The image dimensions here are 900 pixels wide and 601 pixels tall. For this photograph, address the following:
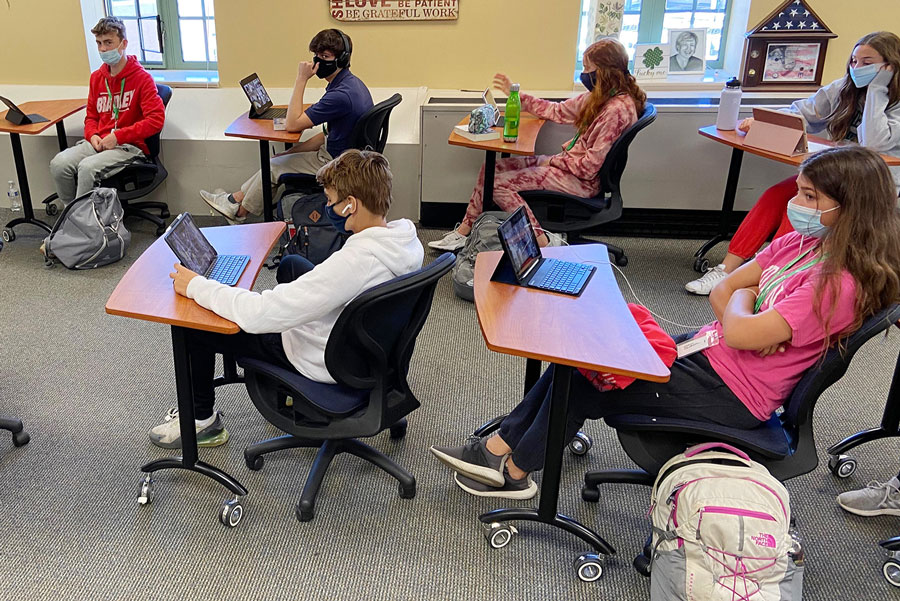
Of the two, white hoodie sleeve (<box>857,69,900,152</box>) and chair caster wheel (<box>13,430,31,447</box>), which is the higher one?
white hoodie sleeve (<box>857,69,900,152</box>)

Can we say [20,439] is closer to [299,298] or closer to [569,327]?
[299,298]

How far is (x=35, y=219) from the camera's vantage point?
13.6 ft

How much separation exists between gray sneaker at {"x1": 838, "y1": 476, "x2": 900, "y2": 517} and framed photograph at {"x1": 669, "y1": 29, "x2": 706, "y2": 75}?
120 inches

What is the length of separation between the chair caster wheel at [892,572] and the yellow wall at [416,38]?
333 centimetres

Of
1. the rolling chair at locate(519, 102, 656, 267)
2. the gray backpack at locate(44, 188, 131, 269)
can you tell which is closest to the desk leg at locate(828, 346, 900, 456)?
the rolling chair at locate(519, 102, 656, 267)

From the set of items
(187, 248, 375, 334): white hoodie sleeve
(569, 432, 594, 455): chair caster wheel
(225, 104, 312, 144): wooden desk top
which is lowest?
(569, 432, 594, 455): chair caster wheel

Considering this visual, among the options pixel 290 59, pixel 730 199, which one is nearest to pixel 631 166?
pixel 730 199

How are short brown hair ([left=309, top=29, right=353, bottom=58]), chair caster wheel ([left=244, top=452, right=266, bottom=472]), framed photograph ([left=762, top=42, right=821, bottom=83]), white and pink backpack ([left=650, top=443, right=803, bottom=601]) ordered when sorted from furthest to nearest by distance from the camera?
framed photograph ([left=762, top=42, right=821, bottom=83])
short brown hair ([left=309, top=29, right=353, bottom=58])
chair caster wheel ([left=244, top=452, right=266, bottom=472])
white and pink backpack ([left=650, top=443, right=803, bottom=601])

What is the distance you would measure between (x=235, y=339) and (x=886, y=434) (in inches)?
78.5

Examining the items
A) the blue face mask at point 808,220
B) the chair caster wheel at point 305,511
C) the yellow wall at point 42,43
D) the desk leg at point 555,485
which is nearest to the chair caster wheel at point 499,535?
the desk leg at point 555,485

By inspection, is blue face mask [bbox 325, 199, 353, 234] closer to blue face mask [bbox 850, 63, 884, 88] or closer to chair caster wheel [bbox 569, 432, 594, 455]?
chair caster wheel [bbox 569, 432, 594, 455]

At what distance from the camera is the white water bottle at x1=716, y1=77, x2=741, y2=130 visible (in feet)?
12.0

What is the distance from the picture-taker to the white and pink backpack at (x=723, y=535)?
5.30ft

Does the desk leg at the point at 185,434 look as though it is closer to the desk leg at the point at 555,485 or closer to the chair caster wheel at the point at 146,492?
the chair caster wheel at the point at 146,492
